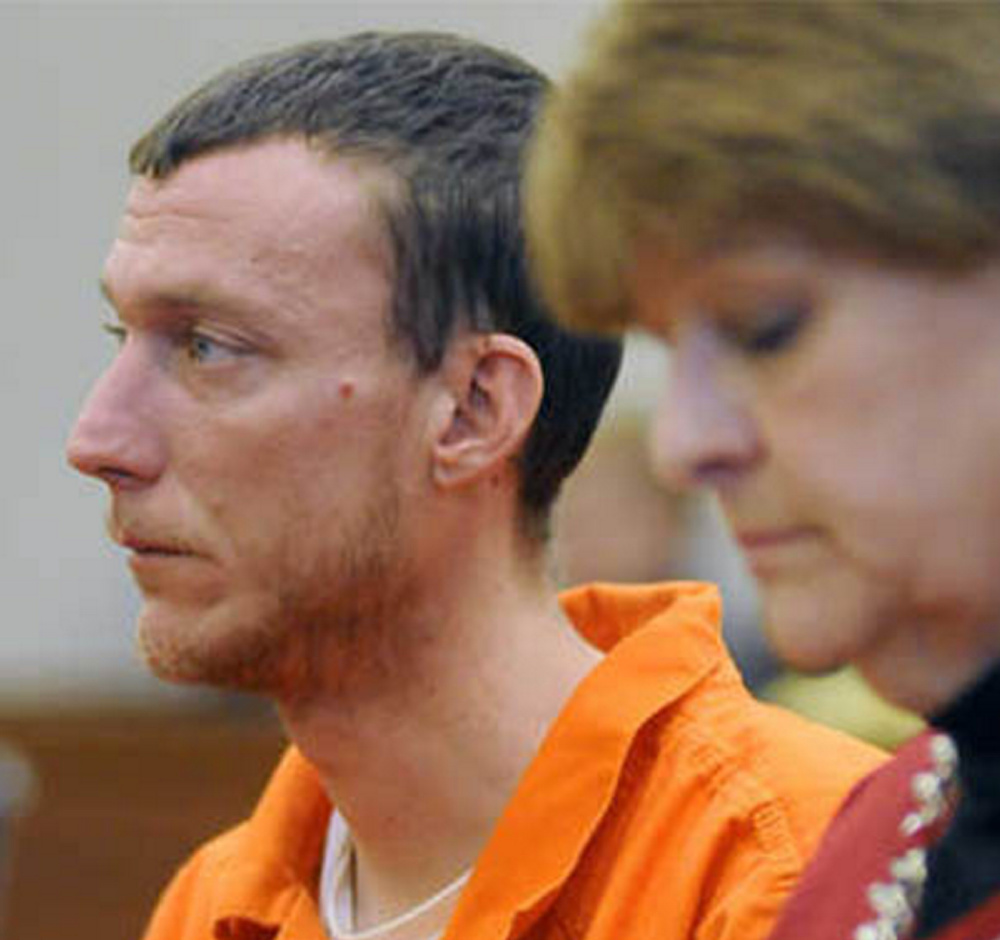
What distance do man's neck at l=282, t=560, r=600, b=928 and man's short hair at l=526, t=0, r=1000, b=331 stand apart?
0.90 meters

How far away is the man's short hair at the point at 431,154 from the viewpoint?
1.89 m

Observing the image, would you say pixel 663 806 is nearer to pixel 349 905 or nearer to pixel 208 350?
pixel 349 905

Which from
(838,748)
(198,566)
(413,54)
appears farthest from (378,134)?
(838,748)

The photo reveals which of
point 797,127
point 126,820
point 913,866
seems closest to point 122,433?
point 913,866

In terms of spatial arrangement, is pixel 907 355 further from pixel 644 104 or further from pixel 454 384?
→ pixel 454 384

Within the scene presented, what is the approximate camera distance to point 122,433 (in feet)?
6.04

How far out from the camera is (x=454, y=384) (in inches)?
74.4

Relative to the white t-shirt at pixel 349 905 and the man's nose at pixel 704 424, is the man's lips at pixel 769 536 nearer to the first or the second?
the man's nose at pixel 704 424

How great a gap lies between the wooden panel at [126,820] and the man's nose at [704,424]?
3.16 meters

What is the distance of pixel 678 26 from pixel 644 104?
4 cm

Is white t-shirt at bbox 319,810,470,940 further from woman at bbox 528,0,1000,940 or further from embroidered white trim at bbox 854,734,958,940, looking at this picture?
woman at bbox 528,0,1000,940

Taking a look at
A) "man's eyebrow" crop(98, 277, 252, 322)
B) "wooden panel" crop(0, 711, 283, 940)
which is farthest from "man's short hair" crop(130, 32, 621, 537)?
"wooden panel" crop(0, 711, 283, 940)

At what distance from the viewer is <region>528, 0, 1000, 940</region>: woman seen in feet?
3.15

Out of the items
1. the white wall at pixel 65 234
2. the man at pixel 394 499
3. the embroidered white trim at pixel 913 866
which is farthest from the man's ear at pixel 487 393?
the white wall at pixel 65 234
